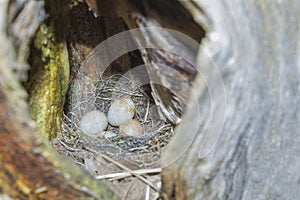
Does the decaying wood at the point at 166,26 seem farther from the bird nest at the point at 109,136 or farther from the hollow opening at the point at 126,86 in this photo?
the bird nest at the point at 109,136

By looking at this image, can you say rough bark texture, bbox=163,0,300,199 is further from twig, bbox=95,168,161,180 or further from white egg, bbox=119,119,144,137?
white egg, bbox=119,119,144,137

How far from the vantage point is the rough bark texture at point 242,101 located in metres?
0.80

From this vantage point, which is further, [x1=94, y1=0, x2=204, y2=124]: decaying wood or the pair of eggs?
the pair of eggs

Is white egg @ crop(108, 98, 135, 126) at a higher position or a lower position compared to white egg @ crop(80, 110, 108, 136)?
higher

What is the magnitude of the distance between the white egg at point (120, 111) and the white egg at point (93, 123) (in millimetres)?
30

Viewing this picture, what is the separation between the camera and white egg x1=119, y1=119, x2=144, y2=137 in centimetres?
138

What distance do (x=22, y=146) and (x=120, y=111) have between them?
66 cm

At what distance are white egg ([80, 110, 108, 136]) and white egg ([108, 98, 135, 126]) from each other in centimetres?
3

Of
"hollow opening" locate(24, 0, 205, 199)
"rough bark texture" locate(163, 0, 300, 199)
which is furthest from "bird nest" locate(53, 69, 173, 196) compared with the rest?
"rough bark texture" locate(163, 0, 300, 199)

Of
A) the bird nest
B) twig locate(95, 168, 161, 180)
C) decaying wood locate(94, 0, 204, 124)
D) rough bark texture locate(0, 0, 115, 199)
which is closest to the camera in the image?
rough bark texture locate(0, 0, 115, 199)

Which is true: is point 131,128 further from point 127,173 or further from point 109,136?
point 127,173

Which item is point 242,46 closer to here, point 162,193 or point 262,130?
point 262,130

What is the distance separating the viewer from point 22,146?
810mm

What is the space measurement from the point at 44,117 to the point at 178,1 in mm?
529
